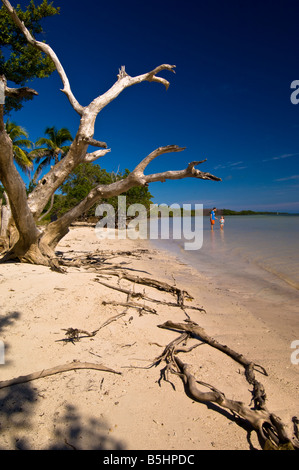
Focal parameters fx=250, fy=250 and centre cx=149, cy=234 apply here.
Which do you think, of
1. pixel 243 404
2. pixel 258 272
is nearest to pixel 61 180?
pixel 243 404

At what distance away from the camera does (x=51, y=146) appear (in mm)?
26125

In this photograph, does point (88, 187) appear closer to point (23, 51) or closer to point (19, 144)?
point (19, 144)

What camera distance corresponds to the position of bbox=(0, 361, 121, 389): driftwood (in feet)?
6.75

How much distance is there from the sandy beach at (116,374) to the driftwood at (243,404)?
0.07m

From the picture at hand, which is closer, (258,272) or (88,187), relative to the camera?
(258,272)

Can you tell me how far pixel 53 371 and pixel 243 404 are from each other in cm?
161

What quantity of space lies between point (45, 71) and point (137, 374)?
33.8 feet

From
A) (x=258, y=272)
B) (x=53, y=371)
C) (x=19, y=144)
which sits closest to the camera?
(x=53, y=371)

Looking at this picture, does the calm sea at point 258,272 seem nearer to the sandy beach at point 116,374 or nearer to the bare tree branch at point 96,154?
the sandy beach at point 116,374

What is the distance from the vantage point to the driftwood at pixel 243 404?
165 centimetres

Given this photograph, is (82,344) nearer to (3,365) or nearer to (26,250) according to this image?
(3,365)

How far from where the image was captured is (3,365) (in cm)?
234

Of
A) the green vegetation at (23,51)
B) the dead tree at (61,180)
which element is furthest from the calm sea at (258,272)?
the green vegetation at (23,51)

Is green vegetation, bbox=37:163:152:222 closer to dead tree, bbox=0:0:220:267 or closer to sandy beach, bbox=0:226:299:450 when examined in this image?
dead tree, bbox=0:0:220:267
